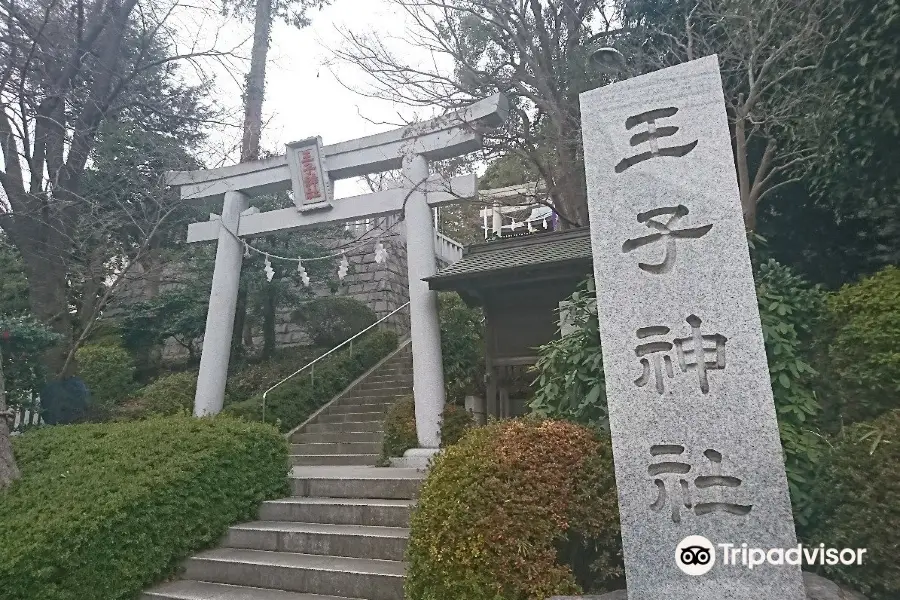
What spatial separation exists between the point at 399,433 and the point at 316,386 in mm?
3538

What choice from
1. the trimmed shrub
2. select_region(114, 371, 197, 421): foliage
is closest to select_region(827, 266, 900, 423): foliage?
the trimmed shrub

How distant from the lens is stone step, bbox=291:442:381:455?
363 inches

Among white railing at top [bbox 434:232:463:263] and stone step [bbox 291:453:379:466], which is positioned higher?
white railing at top [bbox 434:232:463:263]

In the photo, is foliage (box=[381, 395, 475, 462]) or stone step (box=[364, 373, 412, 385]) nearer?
foliage (box=[381, 395, 475, 462])

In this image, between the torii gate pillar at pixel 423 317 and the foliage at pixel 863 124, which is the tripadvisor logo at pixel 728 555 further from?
the torii gate pillar at pixel 423 317

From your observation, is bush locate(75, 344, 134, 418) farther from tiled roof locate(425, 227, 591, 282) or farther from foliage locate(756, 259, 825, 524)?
foliage locate(756, 259, 825, 524)

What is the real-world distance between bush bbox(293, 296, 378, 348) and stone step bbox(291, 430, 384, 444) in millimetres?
3903

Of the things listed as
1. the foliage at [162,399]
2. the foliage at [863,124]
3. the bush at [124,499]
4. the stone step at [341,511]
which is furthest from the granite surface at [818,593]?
the foliage at [162,399]

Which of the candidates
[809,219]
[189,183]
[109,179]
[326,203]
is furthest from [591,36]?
[109,179]

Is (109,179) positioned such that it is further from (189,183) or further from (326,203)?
(326,203)

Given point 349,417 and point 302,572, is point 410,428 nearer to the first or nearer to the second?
point 349,417

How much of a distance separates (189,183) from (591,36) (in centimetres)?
744

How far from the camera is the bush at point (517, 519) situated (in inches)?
134

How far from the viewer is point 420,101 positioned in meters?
8.67
